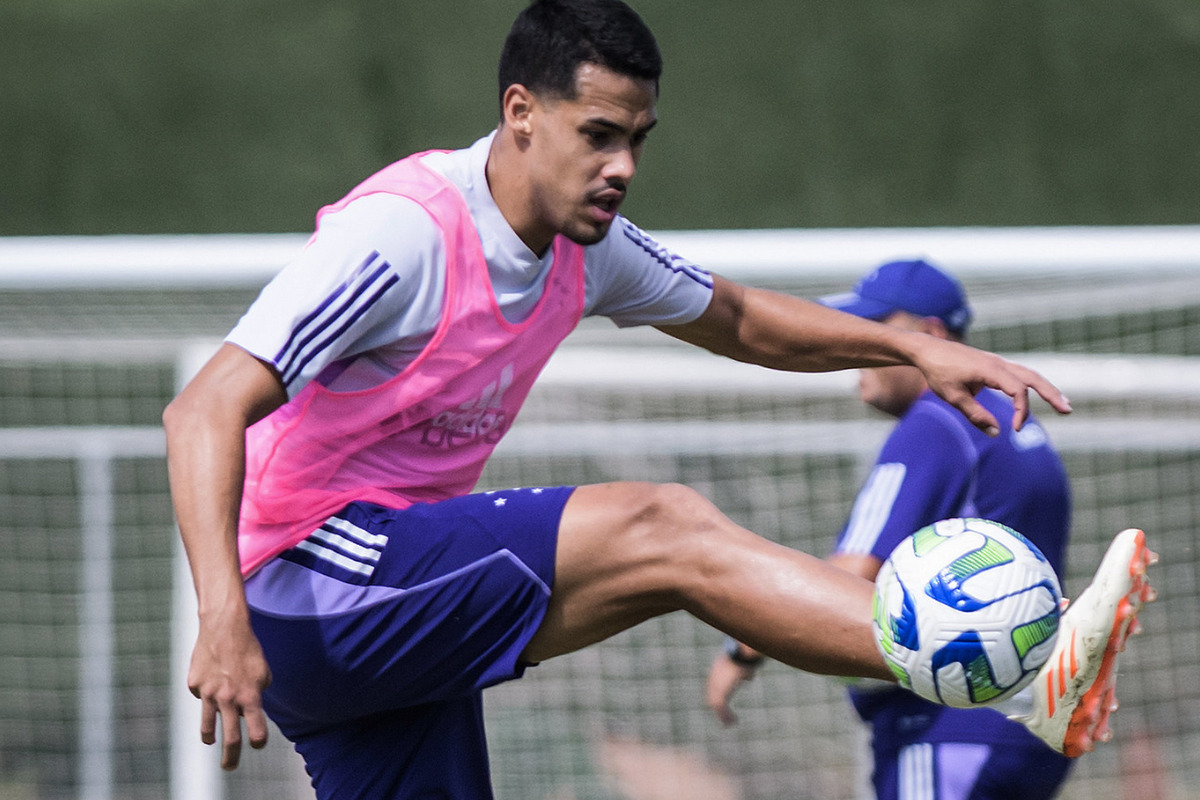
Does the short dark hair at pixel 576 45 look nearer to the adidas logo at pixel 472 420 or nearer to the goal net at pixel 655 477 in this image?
the adidas logo at pixel 472 420

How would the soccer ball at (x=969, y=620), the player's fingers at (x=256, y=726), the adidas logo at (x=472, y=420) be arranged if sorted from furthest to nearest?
the adidas logo at (x=472, y=420)
the soccer ball at (x=969, y=620)
the player's fingers at (x=256, y=726)

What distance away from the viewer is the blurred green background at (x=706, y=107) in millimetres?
9844

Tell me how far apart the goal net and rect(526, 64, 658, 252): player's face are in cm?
193

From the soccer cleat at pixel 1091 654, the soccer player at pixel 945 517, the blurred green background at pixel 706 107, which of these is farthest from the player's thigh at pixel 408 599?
the blurred green background at pixel 706 107

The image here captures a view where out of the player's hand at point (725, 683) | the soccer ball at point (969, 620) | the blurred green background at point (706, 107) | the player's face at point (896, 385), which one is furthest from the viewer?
the blurred green background at point (706, 107)

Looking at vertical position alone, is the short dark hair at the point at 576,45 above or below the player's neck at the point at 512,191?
above

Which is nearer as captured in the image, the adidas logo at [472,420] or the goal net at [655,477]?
the adidas logo at [472,420]

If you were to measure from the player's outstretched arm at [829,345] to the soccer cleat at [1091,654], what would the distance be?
0.34 m

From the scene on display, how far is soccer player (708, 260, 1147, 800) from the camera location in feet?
11.5

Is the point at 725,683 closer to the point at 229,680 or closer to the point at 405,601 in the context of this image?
the point at 405,601

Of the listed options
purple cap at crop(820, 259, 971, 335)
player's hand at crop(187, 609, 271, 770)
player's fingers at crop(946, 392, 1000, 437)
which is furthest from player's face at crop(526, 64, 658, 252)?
purple cap at crop(820, 259, 971, 335)

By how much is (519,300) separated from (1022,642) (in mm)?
1098

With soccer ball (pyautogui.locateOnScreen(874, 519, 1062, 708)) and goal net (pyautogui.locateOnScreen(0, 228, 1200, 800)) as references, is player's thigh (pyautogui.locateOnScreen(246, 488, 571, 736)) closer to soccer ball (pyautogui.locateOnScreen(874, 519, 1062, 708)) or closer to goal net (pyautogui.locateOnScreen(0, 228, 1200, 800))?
soccer ball (pyautogui.locateOnScreen(874, 519, 1062, 708))

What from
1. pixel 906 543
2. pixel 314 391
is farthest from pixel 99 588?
pixel 906 543
